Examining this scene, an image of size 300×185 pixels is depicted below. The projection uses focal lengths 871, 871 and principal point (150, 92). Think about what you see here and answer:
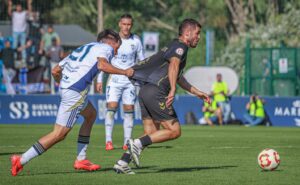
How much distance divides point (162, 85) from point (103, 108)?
20005 mm

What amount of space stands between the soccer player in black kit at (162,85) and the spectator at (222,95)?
21416 millimetres

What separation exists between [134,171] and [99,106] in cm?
1965

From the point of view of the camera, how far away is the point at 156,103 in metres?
12.8

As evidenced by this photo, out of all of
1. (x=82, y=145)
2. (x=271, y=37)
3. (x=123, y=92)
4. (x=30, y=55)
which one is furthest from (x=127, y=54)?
(x=271, y=37)

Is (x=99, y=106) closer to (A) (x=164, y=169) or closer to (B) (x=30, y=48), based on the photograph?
(B) (x=30, y=48)

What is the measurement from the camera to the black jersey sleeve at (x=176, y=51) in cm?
1261

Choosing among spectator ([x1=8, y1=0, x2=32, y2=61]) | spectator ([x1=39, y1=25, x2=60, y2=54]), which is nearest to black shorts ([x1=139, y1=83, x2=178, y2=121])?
spectator ([x1=8, y1=0, x2=32, y2=61])

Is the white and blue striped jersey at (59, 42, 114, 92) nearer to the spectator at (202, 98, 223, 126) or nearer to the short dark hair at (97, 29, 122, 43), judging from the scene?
the short dark hair at (97, 29, 122, 43)

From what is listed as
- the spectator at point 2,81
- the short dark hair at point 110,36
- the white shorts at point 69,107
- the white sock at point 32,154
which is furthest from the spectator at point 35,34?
the white sock at point 32,154

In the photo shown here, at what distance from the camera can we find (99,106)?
32.8 meters

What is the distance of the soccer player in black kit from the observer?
1256 cm

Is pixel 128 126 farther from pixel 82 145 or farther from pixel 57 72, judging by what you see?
pixel 57 72

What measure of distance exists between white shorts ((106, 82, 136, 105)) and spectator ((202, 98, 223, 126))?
50.3 ft

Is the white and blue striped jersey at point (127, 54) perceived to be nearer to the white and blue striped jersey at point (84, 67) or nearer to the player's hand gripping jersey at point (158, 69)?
the player's hand gripping jersey at point (158, 69)
